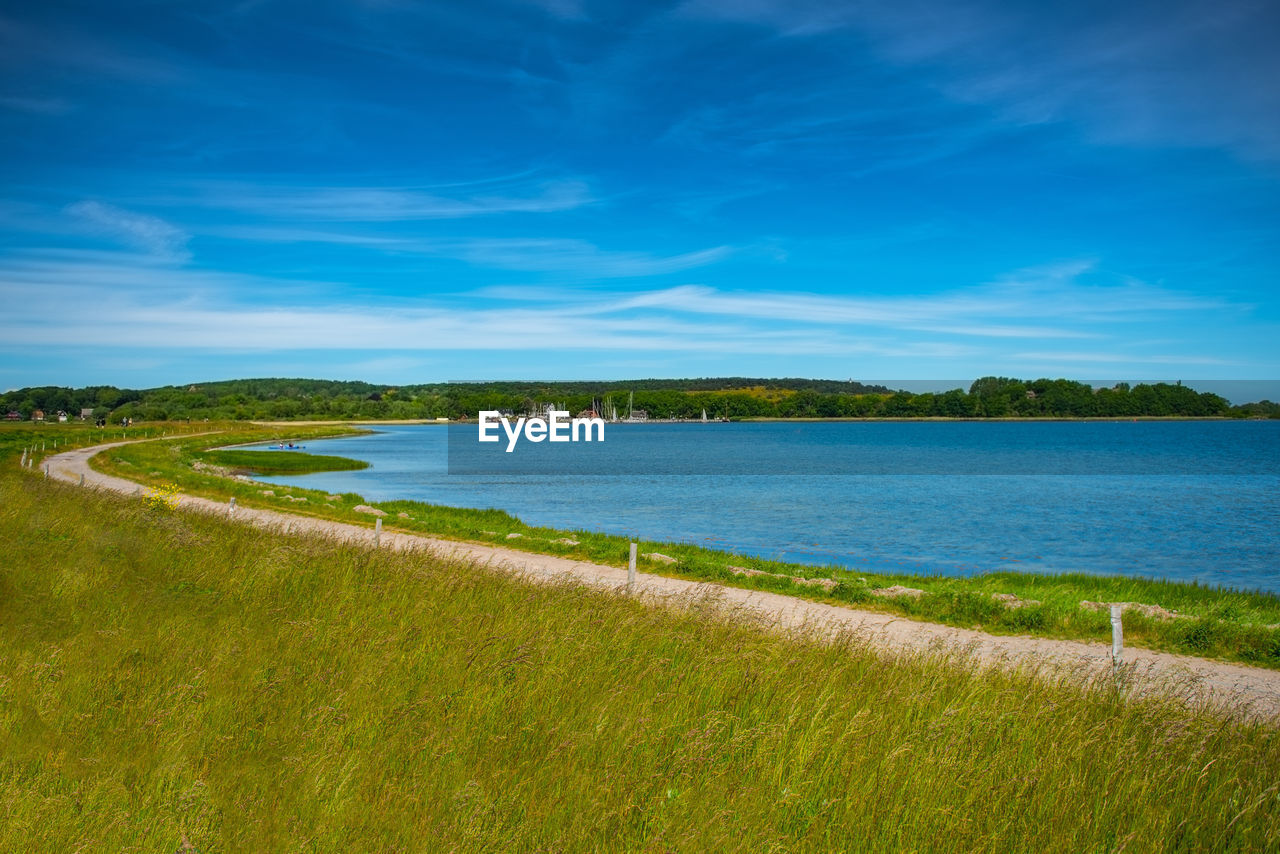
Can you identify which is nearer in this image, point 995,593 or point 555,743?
point 555,743

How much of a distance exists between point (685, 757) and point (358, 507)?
3228cm

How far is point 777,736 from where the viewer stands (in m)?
6.16

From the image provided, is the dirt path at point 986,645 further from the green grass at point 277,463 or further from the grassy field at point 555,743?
the green grass at point 277,463

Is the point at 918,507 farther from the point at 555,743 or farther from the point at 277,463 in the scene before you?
the point at 277,463

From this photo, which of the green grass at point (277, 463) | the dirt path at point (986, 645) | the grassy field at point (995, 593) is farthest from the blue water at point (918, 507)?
the dirt path at point (986, 645)

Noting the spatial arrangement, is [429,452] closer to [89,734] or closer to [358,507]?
[358,507]

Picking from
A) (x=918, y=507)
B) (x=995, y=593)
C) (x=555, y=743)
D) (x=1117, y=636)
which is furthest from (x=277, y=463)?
(x=555, y=743)

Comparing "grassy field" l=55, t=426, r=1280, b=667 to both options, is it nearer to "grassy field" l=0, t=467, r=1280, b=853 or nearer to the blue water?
the blue water

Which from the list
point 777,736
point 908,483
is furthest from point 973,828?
point 908,483

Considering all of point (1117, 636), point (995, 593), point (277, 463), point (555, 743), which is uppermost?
point (555, 743)

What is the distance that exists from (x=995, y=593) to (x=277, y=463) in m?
70.1

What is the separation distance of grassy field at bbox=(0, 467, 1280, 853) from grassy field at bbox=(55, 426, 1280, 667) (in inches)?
296

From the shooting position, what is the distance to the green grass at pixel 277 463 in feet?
227

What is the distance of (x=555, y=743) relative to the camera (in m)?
6.05
